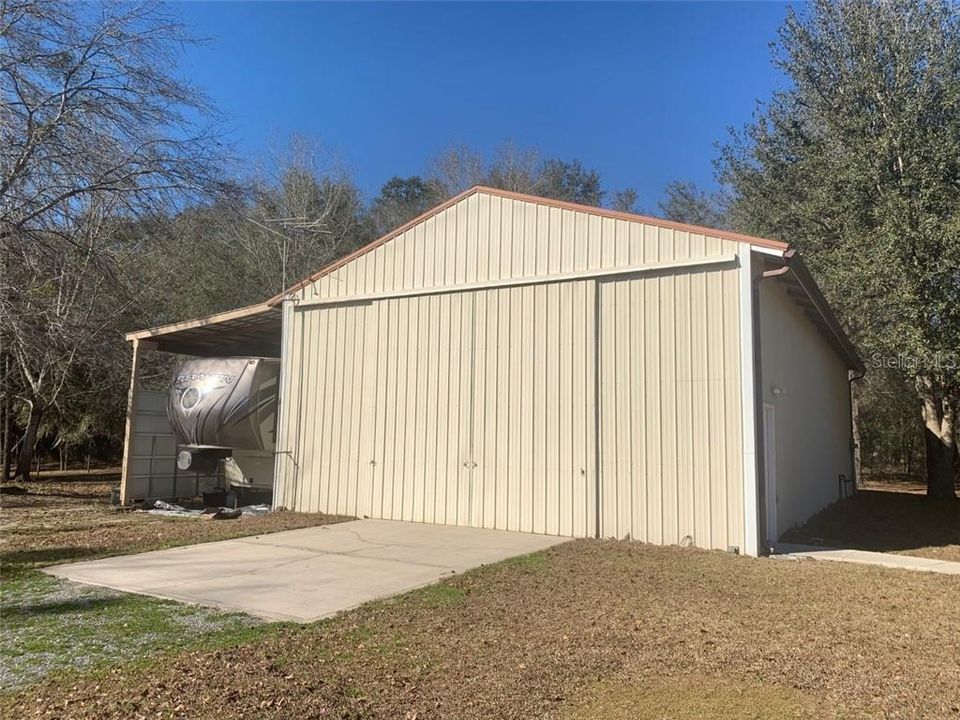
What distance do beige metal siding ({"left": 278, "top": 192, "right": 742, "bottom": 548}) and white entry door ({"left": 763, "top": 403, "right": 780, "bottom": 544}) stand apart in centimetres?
140

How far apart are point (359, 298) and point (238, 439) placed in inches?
155

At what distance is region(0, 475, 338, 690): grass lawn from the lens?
450cm

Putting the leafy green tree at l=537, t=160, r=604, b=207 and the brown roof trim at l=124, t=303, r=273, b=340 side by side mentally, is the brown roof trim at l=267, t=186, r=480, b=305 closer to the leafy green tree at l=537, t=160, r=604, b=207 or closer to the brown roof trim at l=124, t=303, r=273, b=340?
the brown roof trim at l=124, t=303, r=273, b=340

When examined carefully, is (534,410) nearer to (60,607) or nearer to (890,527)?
(60,607)

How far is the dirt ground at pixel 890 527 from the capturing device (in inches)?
386

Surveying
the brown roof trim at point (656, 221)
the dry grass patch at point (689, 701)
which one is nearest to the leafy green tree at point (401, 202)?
the brown roof trim at point (656, 221)

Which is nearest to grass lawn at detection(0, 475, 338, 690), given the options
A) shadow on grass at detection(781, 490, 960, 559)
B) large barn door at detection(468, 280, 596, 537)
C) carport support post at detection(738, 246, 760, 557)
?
large barn door at detection(468, 280, 596, 537)

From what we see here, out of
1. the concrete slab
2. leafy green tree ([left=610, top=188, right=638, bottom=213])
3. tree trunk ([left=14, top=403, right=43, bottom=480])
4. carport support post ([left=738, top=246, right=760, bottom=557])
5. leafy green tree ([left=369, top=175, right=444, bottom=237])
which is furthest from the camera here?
leafy green tree ([left=610, top=188, right=638, bottom=213])

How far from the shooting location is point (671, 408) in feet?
29.5

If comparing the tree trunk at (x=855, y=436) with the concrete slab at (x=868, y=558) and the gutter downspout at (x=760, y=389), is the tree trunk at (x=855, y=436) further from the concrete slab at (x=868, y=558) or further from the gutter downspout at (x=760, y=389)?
the gutter downspout at (x=760, y=389)

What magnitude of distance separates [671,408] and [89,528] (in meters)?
8.67

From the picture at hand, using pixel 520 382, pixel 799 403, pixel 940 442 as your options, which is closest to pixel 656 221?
pixel 520 382

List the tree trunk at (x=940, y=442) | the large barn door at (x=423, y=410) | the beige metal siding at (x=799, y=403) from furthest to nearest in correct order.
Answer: the tree trunk at (x=940, y=442)
the large barn door at (x=423, y=410)
the beige metal siding at (x=799, y=403)

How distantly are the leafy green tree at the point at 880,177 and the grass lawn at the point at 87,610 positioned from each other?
11292mm
